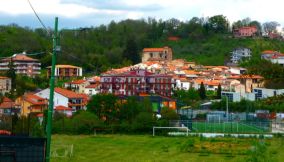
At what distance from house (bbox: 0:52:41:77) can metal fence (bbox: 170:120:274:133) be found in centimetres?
2847

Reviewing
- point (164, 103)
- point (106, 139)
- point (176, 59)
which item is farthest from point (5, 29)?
point (106, 139)

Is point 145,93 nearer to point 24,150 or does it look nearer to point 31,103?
point 31,103

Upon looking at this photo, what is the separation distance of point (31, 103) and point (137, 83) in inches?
579

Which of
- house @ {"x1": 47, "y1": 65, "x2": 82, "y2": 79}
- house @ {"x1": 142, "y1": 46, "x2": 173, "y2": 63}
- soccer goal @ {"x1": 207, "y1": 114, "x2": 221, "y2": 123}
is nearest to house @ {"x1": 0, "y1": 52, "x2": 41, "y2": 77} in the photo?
house @ {"x1": 47, "y1": 65, "x2": 82, "y2": 79}

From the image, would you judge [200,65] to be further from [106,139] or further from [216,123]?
[106,139]

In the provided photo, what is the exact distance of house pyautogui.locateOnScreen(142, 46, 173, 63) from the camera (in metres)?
67.5

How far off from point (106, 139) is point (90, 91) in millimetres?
27407

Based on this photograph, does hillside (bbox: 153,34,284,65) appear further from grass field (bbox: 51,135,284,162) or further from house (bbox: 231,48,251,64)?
grass field (bbox: 51,135,284,162)

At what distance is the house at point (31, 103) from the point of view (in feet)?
97.9

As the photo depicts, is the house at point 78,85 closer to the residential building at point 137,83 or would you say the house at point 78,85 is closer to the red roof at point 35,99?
the residential building at point 137,83

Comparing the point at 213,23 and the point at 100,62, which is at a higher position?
the point at 213,23

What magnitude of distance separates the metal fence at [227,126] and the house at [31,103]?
32.4 ft

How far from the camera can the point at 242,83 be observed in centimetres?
4866

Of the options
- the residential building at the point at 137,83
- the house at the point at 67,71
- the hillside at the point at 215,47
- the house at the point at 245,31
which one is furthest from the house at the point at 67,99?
the house at the point at 245,31
